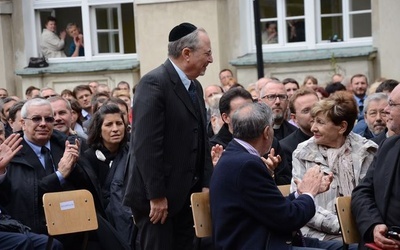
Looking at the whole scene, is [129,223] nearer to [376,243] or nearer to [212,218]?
[212,218]

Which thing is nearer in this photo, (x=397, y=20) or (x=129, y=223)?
(x=129, y=223)

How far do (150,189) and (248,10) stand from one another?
10.6 m

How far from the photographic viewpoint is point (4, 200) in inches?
333

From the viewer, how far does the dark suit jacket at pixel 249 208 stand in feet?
21.9

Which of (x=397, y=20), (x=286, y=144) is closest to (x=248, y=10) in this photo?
(x=397, y=20)

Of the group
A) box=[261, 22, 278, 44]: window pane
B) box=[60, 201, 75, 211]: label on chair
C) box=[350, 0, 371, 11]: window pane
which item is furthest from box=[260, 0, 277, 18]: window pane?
box=[60, 201, 75, 211]: label on chair

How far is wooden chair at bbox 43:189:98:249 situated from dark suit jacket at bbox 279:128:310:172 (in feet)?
6.10

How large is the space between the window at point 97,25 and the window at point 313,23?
2.54m

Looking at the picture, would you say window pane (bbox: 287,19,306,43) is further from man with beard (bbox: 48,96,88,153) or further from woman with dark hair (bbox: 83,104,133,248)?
woman with dark hair (bbox: 83,104,133,248)

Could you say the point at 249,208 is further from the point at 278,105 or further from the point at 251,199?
A: the point at 278,105

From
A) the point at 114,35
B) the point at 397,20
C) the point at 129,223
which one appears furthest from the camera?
the point at 114,35

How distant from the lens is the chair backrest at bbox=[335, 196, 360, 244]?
7258mm

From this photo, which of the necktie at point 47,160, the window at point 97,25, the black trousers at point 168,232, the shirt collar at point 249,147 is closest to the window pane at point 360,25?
the window at point 97,25

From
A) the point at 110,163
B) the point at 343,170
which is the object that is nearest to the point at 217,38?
the point at 110,163
